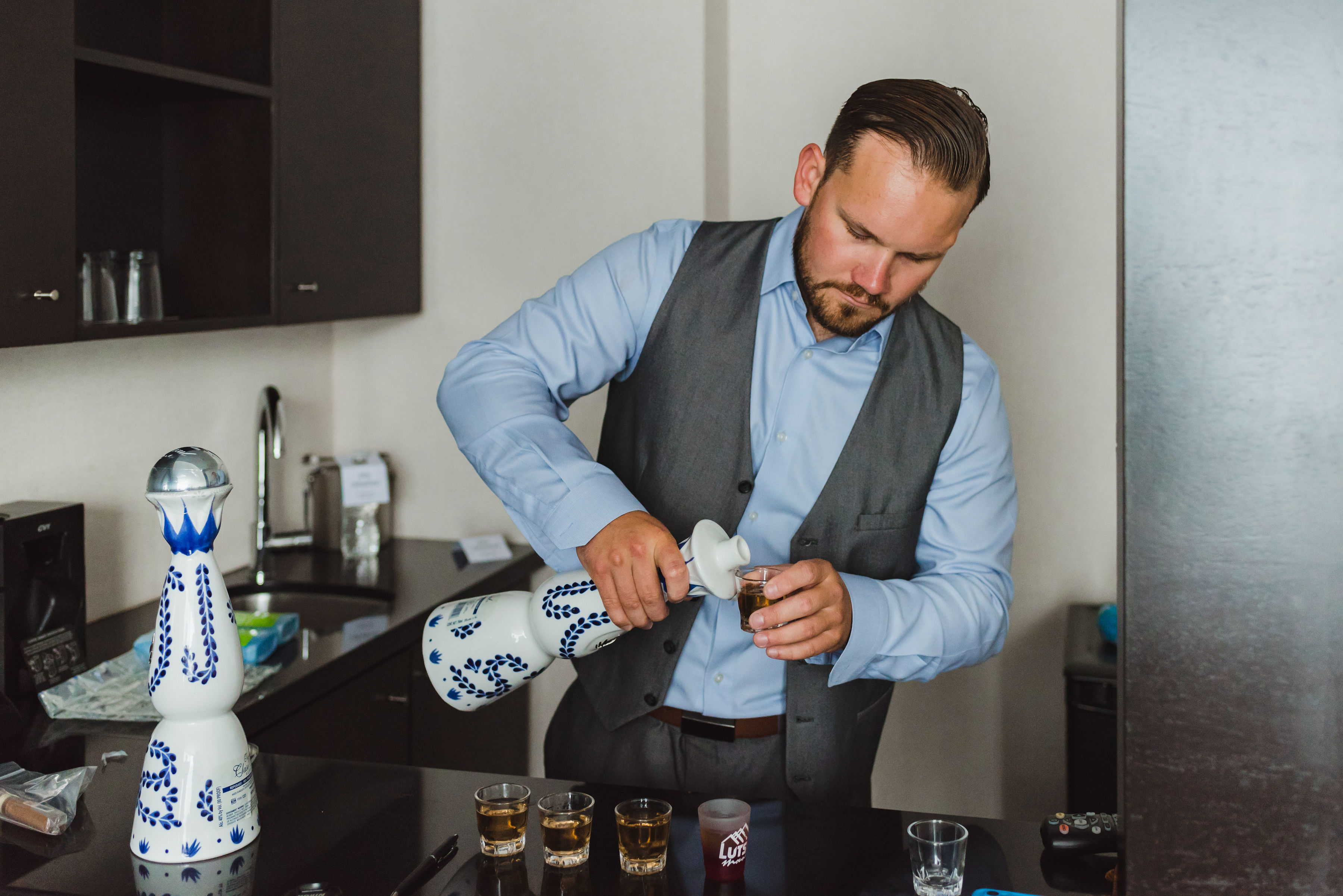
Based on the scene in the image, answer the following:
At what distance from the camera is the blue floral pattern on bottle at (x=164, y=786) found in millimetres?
1136

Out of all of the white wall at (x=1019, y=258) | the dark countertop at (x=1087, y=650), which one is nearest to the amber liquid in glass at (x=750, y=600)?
the dark countertop at (x=1087, y=650)

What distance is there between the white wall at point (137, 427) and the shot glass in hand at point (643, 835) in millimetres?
1471

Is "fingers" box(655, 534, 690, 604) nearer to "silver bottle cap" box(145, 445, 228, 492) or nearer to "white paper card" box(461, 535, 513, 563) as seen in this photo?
"silver bottle cap" box(145, 445, 228, 492)

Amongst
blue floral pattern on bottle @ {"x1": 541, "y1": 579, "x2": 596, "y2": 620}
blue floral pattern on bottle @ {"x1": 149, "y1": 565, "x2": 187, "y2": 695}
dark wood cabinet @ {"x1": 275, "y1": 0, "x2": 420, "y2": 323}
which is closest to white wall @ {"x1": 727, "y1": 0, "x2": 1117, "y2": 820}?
dark wood cabinet @ {"x1": 275, "y1": 0, "x2": 420, "y2": 323}

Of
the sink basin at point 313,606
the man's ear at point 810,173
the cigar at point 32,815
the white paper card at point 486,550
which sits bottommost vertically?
the cigar at point 32,815

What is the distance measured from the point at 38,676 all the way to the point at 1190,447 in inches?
69.9

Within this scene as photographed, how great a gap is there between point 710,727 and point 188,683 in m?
0.79

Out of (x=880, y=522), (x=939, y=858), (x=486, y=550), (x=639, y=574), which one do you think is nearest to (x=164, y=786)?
(x=639, y=574)

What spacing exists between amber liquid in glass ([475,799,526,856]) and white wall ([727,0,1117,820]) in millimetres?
1953

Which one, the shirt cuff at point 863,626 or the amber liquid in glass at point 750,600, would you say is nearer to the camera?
the amber liquid in glass at point 750,600

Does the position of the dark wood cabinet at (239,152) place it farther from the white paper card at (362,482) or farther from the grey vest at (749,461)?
the grey vest at (749,461)

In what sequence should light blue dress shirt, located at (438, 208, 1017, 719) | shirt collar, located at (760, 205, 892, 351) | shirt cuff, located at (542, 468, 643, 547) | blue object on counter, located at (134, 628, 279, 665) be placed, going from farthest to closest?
blue object on counter, located at (134, 628, 279, 665) → shirt collar, located at (760, 205, 892, 351) → light blue dress shirt, located at (438, 208, 1017, 719) → shirt cuff, located at (542, 468, 643, 547)

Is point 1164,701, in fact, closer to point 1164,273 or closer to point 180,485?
point 1164,273

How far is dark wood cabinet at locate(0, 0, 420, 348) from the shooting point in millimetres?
2252
